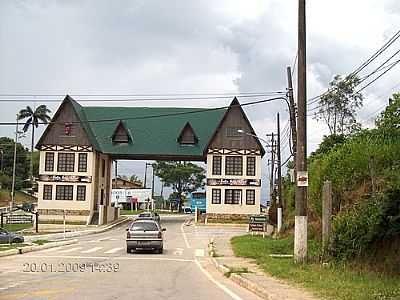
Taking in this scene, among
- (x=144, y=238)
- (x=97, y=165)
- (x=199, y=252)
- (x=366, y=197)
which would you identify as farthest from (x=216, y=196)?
(x=366, y=197)

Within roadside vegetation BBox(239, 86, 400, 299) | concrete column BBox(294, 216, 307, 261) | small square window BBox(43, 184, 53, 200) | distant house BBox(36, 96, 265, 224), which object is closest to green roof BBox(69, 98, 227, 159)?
distant house BBox(36, 96, 265, 224)

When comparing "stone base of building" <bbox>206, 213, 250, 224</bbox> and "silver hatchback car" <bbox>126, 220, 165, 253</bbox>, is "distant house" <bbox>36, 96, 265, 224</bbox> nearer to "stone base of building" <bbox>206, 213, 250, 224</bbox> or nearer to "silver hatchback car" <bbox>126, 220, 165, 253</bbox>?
"stone base of building" <bbox>206, 213, 250, 224</bbox>

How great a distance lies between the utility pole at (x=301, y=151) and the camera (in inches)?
777

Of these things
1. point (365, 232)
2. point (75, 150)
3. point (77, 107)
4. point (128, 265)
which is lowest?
point (128, 265)

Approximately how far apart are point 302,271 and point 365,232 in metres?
2.06

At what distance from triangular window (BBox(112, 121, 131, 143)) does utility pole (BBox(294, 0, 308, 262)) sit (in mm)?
50964

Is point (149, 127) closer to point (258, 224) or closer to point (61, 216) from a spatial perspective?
point (61, 216)

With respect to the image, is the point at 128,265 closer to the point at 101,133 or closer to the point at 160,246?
the point at 160,246

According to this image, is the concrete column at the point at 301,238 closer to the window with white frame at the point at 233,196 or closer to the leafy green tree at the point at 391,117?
the leafy green tree at the point at 391,117

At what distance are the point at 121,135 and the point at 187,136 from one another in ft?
23.7

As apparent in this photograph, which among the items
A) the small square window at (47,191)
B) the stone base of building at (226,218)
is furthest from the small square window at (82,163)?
the stone base of building at (226,218)

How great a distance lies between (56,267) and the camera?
2122 cm

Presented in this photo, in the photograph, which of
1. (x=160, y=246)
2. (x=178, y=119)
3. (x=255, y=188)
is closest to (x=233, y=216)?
(x=255, y=188)

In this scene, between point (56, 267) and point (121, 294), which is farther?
point (56, 267)
